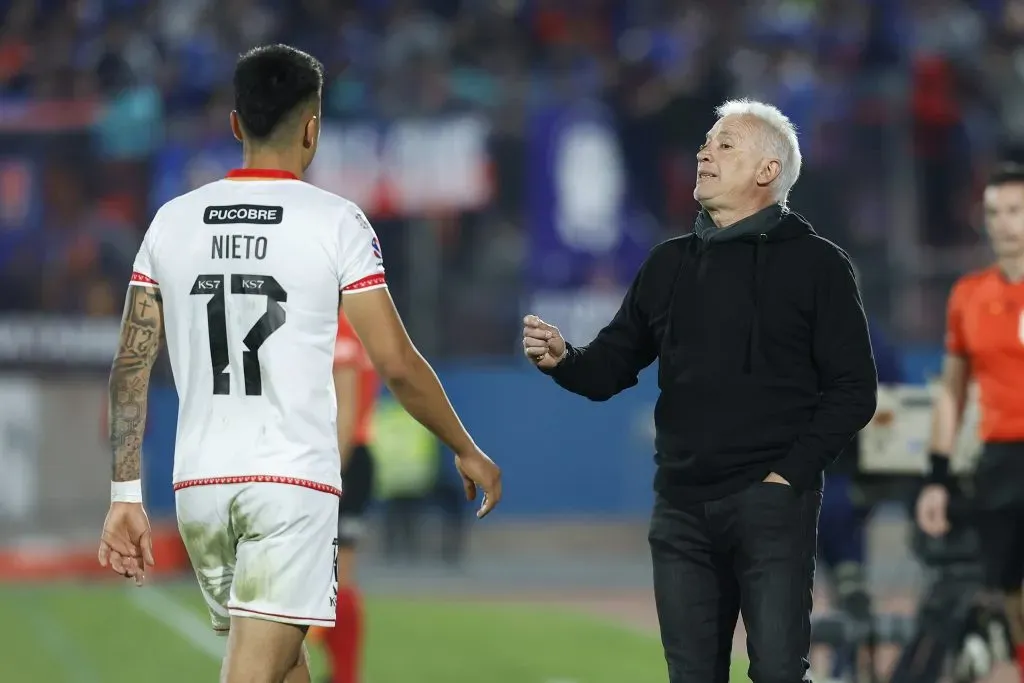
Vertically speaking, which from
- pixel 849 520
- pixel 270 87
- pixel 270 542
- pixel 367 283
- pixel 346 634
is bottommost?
pixel 346 634

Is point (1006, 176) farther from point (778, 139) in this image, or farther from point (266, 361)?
point (266, 361)

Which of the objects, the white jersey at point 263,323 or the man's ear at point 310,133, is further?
the man's ear at point 310,133

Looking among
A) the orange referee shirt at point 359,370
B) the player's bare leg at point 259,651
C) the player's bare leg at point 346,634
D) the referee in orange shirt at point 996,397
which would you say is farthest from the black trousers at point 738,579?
the player's bare leg at point 346,634

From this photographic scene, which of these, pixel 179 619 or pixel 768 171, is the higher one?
pixel 768 171

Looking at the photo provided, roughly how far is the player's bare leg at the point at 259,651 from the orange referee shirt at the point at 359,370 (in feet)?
8.76

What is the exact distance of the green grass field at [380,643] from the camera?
10.3m

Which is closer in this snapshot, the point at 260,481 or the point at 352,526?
the point at 260,481

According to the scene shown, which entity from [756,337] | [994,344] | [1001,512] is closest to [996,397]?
[994,344]

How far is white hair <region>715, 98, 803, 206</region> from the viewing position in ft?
17.4

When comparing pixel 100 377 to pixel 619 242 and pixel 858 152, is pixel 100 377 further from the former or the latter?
pixel 858 152

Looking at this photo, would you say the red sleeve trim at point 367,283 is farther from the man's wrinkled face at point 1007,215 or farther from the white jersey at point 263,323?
the man's wrinkled face at point 1007,215

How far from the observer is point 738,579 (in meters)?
5.17

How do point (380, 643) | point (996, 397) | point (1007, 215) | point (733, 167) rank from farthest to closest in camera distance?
point (380, 643) < point (996, 397) < point (1007, 215) < point (733, 167)

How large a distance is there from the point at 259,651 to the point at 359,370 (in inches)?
123
